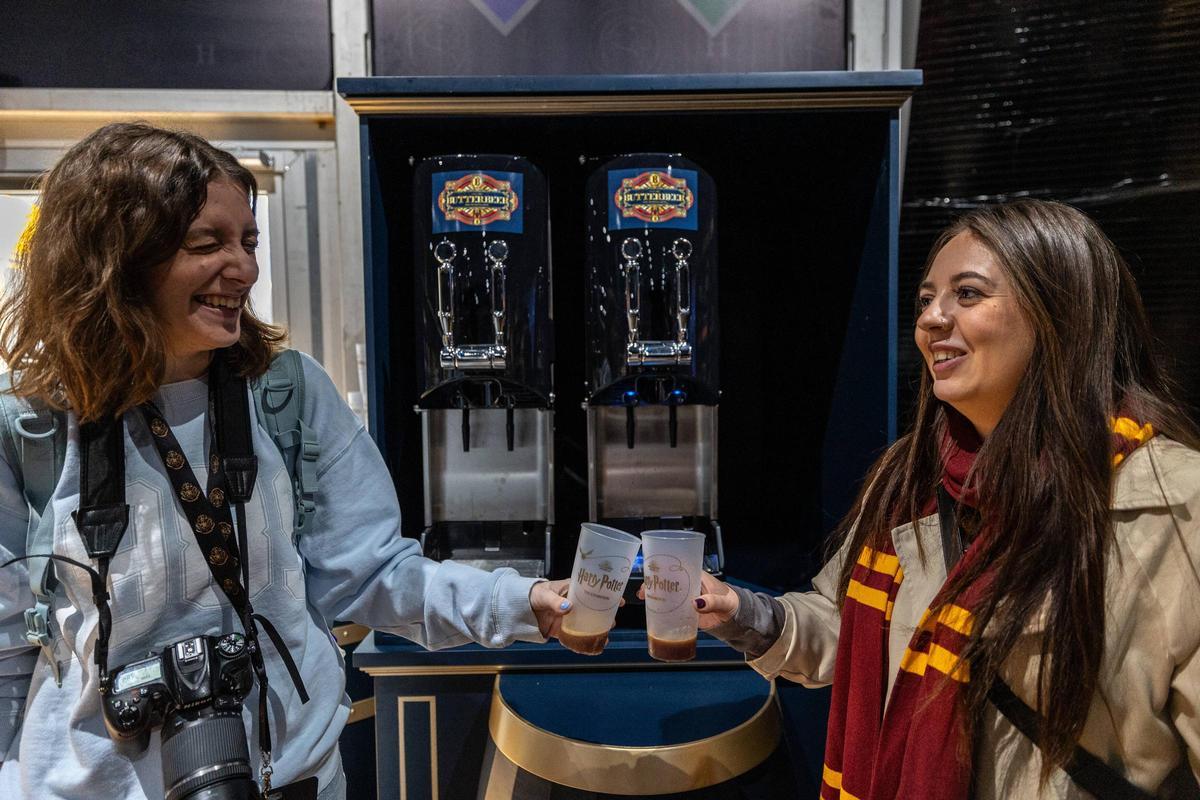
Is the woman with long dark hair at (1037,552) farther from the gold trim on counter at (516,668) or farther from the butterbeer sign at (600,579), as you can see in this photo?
the gold trim on counter at (516,668)

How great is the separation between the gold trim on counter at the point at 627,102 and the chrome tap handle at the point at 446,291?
0.97 ft

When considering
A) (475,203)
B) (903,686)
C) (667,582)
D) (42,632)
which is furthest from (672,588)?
(475,203)

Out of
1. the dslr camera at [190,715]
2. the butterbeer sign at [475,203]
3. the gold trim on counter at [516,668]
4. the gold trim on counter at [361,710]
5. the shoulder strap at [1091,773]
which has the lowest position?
the gold trim on counter at [361,710]

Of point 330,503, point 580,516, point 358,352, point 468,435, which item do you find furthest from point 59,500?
point 358,352

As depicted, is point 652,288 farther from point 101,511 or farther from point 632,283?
point 101,511

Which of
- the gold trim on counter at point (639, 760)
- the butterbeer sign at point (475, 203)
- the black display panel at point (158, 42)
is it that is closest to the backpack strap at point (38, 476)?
the gold trim on counter at point (639, 760)

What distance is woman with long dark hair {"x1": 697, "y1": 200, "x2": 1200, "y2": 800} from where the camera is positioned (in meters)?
1.02

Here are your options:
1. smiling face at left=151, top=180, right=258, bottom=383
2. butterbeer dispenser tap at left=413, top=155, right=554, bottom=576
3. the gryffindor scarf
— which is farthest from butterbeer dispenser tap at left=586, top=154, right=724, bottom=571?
smiling face at left=151, top=180, right=258, bottom=383

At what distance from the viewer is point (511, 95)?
1.73m

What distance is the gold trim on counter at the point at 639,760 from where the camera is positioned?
4.89 feet

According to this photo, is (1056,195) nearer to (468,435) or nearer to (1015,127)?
(1015,127)

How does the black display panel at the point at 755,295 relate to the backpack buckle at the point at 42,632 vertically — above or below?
above

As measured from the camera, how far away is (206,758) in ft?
3.33

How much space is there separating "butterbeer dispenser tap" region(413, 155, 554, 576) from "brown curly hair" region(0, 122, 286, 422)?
2.39ft
